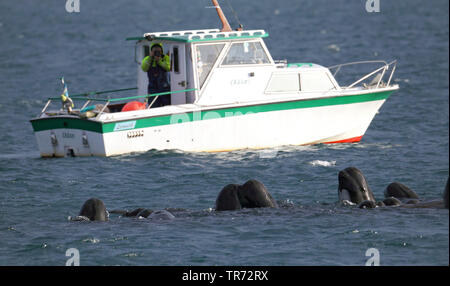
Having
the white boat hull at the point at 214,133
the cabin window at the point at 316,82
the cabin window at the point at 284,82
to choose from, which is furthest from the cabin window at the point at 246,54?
the white boat hull at the point at 214,133

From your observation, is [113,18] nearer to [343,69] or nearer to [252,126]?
[343,69]

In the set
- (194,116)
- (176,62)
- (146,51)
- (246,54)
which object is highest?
(146,51)

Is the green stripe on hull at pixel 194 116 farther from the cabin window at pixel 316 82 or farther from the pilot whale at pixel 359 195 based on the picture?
the pilot whale at pixel 359 195

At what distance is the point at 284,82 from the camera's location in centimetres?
2580

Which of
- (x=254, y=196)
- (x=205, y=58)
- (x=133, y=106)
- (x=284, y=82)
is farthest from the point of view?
(x=284, y=82)

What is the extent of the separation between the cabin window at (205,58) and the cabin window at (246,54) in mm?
314

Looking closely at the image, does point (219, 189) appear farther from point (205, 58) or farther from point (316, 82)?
point (316, 82)

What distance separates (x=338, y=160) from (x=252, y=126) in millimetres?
2553

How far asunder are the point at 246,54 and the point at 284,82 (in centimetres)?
130

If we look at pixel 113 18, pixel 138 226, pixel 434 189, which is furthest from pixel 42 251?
pixel 113 18

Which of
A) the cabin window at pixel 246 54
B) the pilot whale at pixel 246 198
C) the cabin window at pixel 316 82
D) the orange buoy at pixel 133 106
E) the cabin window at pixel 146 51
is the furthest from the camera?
the cabin window at pixel 146 51

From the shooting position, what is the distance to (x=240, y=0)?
431 ft

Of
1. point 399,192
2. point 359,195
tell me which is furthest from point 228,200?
point 399,192

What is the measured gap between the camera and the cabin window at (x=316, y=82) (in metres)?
26.0
